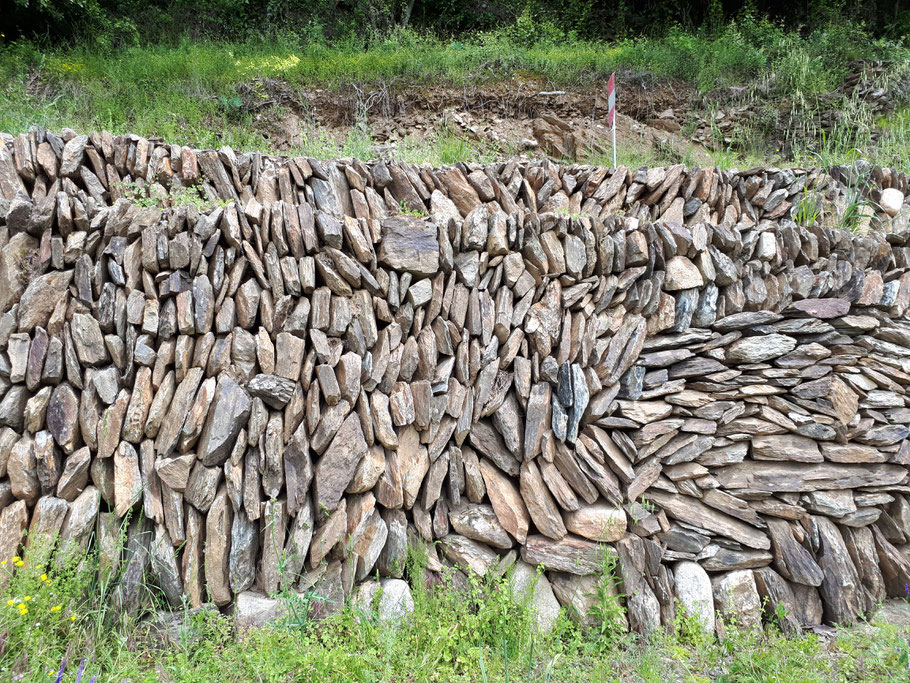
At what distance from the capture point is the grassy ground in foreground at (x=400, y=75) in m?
5.21

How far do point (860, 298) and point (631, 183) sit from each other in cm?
171

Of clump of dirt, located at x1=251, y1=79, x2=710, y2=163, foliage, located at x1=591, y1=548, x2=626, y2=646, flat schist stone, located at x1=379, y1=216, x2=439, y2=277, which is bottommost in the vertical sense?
foliage, located at x1=591, y1=548, x2=626, y2=646

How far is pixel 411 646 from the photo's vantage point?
242 centimetres

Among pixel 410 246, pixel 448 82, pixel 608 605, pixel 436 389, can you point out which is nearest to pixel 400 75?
pixel 448 82

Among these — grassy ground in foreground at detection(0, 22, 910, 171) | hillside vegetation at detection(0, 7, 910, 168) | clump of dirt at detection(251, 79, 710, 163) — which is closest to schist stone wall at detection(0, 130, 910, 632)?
grassy ground in foreground at detection(0, 22, 910, 171)

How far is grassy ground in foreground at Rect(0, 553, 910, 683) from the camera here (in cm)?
213

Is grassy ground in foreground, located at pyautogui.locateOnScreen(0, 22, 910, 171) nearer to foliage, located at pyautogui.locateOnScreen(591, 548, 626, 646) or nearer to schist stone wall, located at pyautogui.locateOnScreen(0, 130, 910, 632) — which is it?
schist stone wall, located at pyautogui.locateOnScreen(0, 130, 910, 632)

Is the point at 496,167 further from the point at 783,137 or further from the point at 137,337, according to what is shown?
the point at 783,137

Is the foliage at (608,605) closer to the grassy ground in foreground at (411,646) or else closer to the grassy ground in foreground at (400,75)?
the grassy ground in foreground at (411,646)

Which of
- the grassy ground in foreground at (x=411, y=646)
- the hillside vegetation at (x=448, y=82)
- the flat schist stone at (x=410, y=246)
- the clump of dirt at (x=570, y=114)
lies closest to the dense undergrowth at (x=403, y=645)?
the grassy ground in foreground at (x=411, y=646)

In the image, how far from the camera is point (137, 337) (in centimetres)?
258

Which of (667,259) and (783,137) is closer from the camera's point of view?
(667,259)

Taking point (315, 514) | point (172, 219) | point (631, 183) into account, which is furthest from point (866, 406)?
point (172, 219)

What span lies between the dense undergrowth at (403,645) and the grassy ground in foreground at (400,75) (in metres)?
3.79
